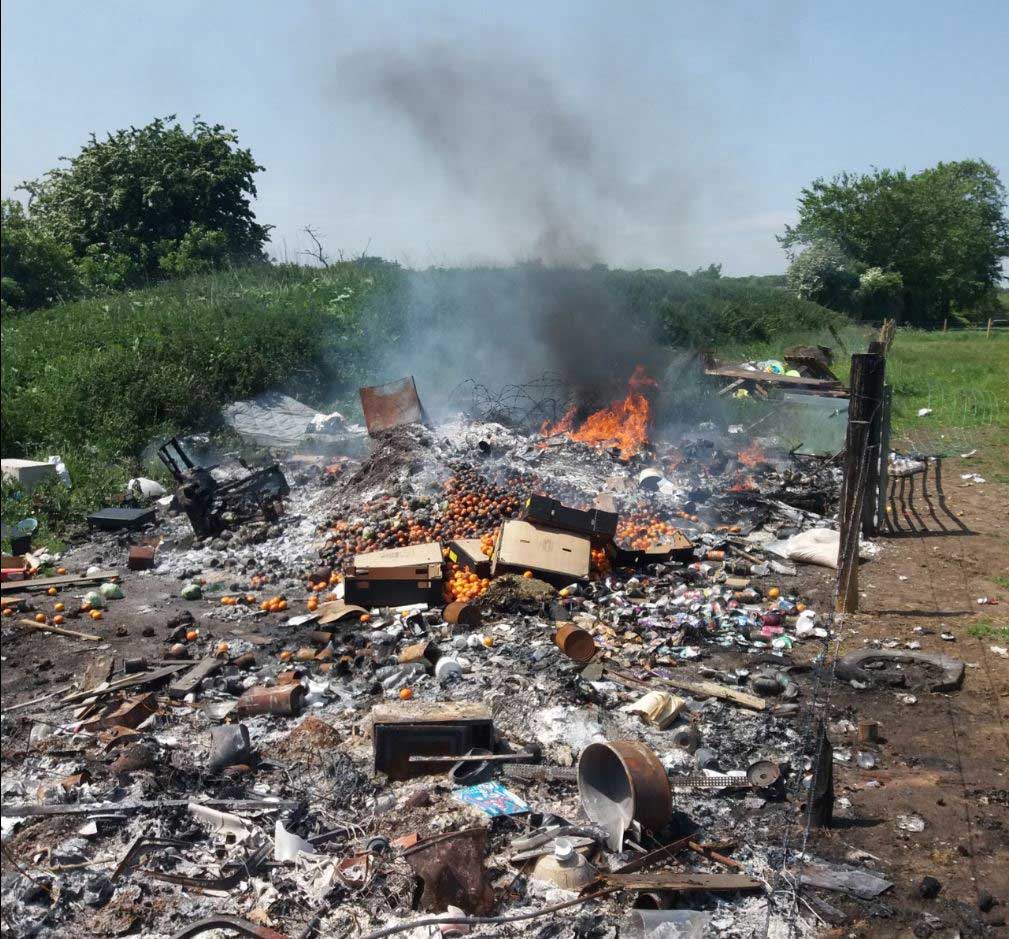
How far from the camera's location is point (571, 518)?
825 centimetres

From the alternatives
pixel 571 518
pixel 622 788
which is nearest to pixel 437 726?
pixel 622 788

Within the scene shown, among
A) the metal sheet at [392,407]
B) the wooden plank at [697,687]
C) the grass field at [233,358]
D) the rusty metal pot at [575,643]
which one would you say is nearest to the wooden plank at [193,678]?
the rusty metal pot at [575,643]

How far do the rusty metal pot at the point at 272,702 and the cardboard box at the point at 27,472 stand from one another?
6649mm

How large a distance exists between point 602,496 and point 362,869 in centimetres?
630

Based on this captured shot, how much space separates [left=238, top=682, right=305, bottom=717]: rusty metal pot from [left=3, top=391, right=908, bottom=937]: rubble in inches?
0.6

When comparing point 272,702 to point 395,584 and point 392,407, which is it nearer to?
point 395,584

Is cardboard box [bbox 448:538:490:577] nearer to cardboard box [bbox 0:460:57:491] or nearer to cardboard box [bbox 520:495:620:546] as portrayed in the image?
cardboard box [bbox 520:495:620:546]

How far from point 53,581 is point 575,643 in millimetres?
5348

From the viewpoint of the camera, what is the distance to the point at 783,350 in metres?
22.4

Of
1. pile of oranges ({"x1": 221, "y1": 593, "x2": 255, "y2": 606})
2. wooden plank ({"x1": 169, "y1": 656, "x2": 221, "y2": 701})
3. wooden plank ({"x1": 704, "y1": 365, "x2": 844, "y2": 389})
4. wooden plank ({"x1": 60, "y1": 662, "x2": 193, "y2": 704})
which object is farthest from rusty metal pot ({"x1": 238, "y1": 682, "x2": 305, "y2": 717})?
wooden plank ({"x1": 704, "y1": 365, "x2": 844, "y2": 389})

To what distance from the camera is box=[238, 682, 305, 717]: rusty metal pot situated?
18.4 ft

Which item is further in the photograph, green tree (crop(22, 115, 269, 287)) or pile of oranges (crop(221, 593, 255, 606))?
green tree (crop(22, 115, 269, 287))

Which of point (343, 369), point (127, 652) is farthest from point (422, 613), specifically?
point (343, 369)

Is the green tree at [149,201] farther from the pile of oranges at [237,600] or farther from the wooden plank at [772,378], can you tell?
the pile of oranges at [237,600]
